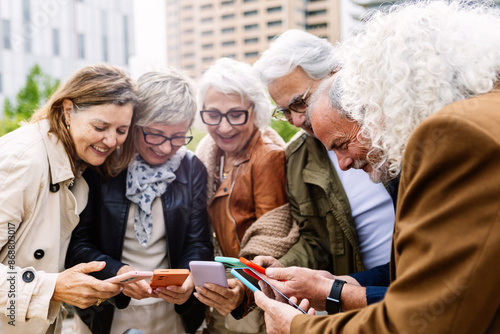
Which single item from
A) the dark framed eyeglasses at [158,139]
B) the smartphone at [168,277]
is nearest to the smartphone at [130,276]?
the smartphone at [168,277]

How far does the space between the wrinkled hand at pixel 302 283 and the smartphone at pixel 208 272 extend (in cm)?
26

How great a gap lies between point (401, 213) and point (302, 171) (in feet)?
5.08

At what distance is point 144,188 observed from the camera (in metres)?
2.83

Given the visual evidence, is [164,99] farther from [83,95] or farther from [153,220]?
[153,220]

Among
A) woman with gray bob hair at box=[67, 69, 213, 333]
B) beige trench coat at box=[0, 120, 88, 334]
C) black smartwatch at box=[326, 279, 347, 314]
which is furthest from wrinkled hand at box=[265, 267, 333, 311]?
beige trench coat at box=[0, 120, 88, 334]

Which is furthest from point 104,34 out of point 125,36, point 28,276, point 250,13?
point 28,276

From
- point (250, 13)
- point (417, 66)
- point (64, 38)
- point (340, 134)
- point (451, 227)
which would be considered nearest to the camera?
A: point (451, 227)

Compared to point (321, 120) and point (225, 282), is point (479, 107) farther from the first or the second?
point (225, 282)

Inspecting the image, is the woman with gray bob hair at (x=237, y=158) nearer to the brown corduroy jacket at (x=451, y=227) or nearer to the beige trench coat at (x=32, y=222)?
the beige trench coat at (x=32, y=222)

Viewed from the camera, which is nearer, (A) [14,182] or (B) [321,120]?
(B) [321,120]

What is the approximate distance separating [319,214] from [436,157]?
1634 millimetres

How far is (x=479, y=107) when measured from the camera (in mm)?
1187

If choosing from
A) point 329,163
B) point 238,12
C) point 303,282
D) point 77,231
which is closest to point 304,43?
point 329,163

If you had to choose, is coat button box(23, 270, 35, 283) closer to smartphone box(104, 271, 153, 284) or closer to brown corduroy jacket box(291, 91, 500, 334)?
smartphone box(104, 271, 153, 284)
